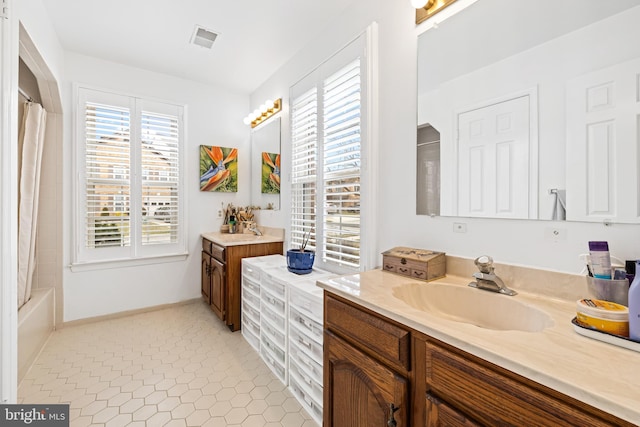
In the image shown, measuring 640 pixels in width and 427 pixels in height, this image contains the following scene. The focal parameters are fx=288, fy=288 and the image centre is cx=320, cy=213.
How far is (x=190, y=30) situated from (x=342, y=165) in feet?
5.85

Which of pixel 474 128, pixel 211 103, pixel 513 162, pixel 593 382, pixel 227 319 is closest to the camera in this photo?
pixel 593 382

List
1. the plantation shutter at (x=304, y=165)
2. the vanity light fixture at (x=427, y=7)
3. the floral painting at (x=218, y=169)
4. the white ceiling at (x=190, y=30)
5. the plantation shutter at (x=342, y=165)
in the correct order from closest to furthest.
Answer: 1. the vanity light fixture at (x=427, y=7)
2. the plantation shutter at (x=342, y=165)
3. the white ceiling at (x=190, y=30)
4. the plantation shutter at (x=304, y=165)
5. the floral painting at (x=218, y=169)

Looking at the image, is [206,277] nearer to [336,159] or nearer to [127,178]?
[127,178]

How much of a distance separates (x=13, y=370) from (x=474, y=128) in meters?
2.51

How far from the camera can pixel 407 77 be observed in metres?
1.67

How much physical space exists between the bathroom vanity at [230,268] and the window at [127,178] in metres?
0.76

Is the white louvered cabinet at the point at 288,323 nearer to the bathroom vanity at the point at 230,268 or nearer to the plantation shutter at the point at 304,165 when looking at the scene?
the bathroom vanity at the point at 230,268

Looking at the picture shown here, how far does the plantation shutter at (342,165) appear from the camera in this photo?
195cm

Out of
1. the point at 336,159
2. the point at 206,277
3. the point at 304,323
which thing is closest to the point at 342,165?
the point at 336,159

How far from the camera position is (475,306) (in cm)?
121

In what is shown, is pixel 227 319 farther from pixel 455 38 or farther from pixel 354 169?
pixel 455 38

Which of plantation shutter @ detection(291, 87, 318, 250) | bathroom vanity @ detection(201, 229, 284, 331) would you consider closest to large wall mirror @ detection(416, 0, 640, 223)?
plantation shutter @ detection(291, 87, 318, 250)

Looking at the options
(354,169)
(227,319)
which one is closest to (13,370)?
(227,319)

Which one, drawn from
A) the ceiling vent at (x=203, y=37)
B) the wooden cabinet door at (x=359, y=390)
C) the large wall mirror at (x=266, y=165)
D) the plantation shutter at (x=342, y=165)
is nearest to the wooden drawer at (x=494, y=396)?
the wooden cabinet door at (x=359, y=390)
